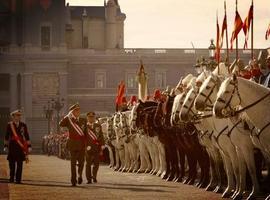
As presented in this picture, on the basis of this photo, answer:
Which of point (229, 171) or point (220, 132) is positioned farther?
point (220, 132)

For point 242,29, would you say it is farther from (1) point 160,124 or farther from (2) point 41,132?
(2) point 41,132

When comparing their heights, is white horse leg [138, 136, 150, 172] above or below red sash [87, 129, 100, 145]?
below

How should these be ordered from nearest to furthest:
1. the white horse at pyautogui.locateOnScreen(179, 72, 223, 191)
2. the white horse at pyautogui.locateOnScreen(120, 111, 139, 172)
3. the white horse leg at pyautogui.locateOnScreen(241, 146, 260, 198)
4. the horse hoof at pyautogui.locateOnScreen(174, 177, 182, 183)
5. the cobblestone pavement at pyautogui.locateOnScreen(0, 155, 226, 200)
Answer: the white horse leg at pyautogui.locateOnScreen(241, 146, 260, 198) → the cobblestone pavement at pyautogui.locateOnScreen(0, 155, 226, 200) → the white horse at pyautogui.locateOnScreen(179, 72, 223, 191) → the horse hoof at pyautogui.locateOnScreen(174, 177, 182, 183) → the white horse at pyautogui.locateOnScreen(120, 111, 139, 172)

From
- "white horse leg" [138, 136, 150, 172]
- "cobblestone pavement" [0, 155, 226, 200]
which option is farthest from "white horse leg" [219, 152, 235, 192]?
"white horse leg" [138, 136, 150, 172]

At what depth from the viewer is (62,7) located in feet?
325

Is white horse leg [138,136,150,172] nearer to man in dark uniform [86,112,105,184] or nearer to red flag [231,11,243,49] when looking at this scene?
man in dark uniform [86,112,105,184]

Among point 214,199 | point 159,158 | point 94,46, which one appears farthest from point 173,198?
point 94,46

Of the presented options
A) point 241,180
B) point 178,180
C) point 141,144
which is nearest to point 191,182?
point 178,180

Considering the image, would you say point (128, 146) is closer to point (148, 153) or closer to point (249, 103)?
point (148, 153)

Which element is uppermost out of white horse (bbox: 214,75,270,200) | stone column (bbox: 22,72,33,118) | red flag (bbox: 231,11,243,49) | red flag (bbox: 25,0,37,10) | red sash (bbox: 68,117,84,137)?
red flag (bbox: 25,0,37,10)

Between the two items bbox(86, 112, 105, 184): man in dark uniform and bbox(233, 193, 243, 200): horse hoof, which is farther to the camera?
bbox(86, 112, 105, 184): man in dark uniform

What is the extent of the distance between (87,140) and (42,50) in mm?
74859

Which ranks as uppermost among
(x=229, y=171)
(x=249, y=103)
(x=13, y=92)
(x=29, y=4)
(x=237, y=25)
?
(x=29, y=4)

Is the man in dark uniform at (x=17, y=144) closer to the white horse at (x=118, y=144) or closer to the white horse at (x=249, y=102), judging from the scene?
the white horse at (x=118, y=144)
